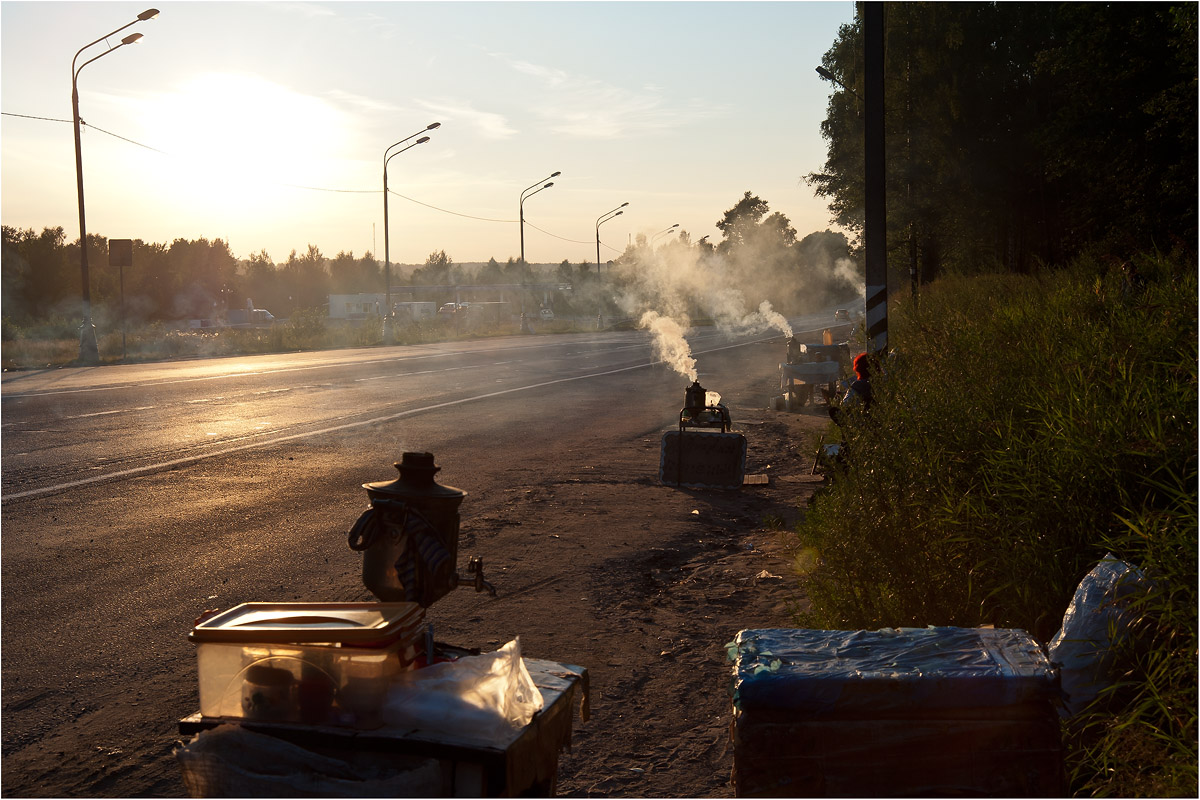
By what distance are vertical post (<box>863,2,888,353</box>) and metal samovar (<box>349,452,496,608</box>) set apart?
29.5 feet

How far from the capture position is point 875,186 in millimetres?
11500

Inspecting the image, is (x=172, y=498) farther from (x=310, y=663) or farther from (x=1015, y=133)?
(x=1015, y=133)

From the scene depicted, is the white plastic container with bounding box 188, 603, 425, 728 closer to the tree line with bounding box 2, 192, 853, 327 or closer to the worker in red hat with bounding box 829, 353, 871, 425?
the worker in red hat with bounding box 829, 353, 871, 425

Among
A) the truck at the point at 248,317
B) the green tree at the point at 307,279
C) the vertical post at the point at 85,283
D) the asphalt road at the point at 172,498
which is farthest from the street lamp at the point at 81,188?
the green tree at the point at 307,279

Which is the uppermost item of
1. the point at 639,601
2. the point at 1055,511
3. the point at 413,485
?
the point at 413,485

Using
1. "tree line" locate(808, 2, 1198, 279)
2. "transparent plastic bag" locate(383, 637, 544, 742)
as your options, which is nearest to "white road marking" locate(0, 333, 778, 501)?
"transparent plastic bag" locate(383, 637, 544, 742)

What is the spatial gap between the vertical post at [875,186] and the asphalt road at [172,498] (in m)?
3.55

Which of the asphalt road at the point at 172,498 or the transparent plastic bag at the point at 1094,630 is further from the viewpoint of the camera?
the asphalt road at the point at 172,498

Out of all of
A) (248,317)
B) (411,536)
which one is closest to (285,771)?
(411,536)

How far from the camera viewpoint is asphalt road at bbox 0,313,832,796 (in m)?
4.27

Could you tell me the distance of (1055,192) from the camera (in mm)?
35594

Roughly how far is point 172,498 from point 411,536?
22.5 feet

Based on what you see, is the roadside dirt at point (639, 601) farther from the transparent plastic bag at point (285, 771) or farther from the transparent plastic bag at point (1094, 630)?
the transparent plastic bag at point (285, 771)

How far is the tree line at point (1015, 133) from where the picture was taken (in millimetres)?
24438
